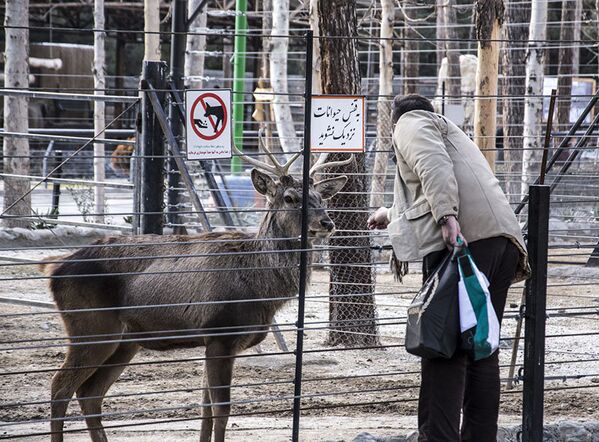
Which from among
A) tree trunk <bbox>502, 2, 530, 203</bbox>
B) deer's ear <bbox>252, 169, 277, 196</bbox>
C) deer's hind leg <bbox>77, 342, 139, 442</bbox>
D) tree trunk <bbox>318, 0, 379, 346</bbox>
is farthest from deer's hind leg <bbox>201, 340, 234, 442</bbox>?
tree trunk <bbox>502, 2, 530, 203</bbox>

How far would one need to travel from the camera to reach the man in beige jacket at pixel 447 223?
507 centimetres

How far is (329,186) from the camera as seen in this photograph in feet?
23.9

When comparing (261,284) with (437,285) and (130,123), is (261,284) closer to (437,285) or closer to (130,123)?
(437,285)

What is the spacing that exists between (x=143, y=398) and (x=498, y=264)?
3.43 metres

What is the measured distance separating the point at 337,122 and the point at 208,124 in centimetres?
82

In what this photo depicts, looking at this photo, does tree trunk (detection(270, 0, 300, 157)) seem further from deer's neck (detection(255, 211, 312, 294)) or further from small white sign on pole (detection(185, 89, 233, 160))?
small white sign on pole (detection(185, 89, 233, 160))

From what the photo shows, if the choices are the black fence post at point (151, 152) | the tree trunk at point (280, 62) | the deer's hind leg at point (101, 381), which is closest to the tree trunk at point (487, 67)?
the tree trunk at point (280, 62)

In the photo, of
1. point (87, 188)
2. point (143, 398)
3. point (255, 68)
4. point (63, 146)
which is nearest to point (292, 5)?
point (255, 68)

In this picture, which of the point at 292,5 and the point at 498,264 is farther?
the point at 292,5

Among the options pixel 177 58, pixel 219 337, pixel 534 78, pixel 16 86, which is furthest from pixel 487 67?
pixel 219 337

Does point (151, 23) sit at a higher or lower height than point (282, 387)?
higher

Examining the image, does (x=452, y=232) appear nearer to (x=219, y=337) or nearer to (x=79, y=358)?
(x=219, y=337)

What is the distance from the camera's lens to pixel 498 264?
208 inches

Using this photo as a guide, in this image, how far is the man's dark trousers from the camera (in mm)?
5188
